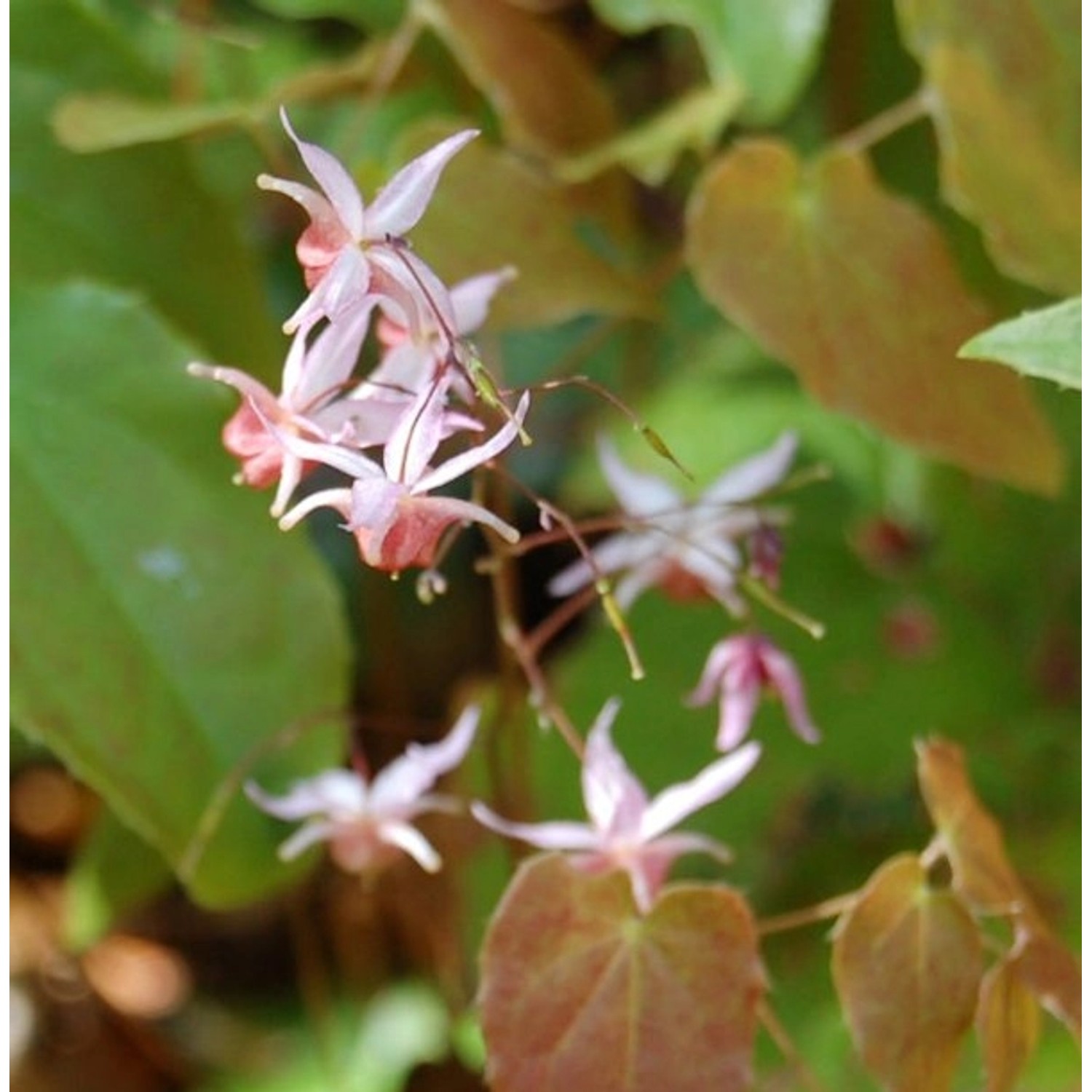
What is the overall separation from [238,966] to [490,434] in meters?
0.57

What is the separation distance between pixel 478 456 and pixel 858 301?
22cm

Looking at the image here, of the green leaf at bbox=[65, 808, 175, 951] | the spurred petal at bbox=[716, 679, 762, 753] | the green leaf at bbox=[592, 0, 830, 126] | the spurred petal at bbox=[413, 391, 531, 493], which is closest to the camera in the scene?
the spurred petal at bbox=[413, 391, 531, 493]

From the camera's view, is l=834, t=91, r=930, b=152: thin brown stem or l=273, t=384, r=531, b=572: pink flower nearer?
l=273, t=384, r=531, b=572: pink flower

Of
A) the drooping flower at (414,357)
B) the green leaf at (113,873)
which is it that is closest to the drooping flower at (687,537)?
the drooping flower at (414,357)

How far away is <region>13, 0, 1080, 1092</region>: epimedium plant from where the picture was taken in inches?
16.5

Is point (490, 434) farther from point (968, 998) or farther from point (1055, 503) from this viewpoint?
point (1055, 503)

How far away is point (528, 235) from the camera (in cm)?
57

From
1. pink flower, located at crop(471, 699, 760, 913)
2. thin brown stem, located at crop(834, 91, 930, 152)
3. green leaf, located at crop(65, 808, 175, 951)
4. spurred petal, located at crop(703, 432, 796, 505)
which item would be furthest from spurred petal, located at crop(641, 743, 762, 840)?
green leaf, located at crop(65, 808, 175, 951)

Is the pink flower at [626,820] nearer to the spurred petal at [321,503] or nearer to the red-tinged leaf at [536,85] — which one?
the spurred petal at [321,503]

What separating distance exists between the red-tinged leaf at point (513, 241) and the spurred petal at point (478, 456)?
16 centimetres

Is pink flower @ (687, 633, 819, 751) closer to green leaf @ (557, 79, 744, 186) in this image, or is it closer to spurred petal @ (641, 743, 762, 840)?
spurred petal @ (641, 743, 762, 840)

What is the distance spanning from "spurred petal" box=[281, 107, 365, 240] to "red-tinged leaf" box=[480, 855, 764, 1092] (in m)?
0.16

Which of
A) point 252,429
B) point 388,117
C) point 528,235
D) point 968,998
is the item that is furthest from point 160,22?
point 968,998

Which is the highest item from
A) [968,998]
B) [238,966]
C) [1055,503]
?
[968,998]
